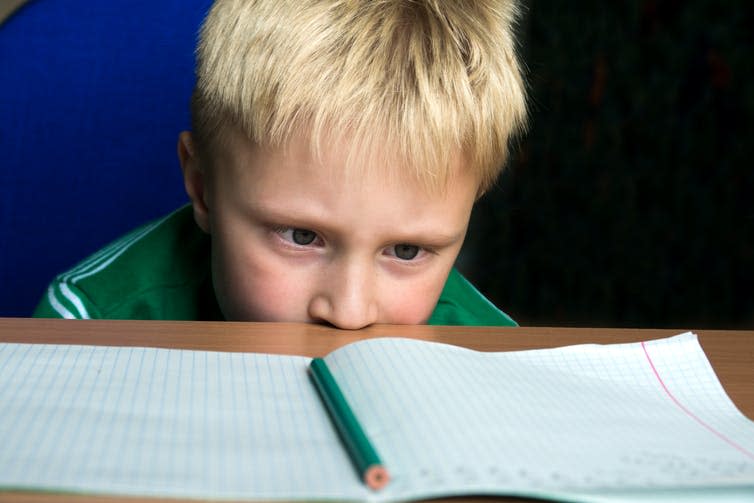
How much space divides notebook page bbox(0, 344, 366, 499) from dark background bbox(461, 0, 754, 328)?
1.32m

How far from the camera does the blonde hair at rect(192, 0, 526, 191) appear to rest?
2.66ft

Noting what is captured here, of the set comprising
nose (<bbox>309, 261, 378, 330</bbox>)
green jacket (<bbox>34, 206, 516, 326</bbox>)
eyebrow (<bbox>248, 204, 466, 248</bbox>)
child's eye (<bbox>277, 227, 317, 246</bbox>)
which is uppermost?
eyebrow (<bbox>248, 204, 466, 248</bbox>)

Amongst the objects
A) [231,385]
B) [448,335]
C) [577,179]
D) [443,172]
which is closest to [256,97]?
[443,172]

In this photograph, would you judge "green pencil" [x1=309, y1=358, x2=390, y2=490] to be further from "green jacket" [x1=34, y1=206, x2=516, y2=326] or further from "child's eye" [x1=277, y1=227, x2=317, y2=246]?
"green jacket" [x1=34, y1=206, x2=516, y2=326]

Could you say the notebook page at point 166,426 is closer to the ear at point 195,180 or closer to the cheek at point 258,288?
the cheek at point 258,288

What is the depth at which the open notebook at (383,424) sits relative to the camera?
348mm

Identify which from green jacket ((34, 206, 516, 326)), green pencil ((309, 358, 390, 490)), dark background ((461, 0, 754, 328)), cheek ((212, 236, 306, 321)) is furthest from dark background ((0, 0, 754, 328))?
green pencil ((309, 358, 390, 490))

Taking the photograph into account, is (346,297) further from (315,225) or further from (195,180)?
(195,180)

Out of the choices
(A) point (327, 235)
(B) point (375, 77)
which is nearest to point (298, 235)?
(A) point (327, 235)

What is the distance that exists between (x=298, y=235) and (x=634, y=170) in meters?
1.07

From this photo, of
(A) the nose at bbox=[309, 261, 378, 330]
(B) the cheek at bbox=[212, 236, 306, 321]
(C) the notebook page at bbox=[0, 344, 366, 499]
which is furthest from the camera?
(B) the cheek at bbox=[212, 236, 306, 321]

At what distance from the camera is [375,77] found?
32.7 inches

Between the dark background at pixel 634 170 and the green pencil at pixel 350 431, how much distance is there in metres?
1.34

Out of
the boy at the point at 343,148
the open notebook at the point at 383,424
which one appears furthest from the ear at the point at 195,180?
the open notebook at the point at 383,424
